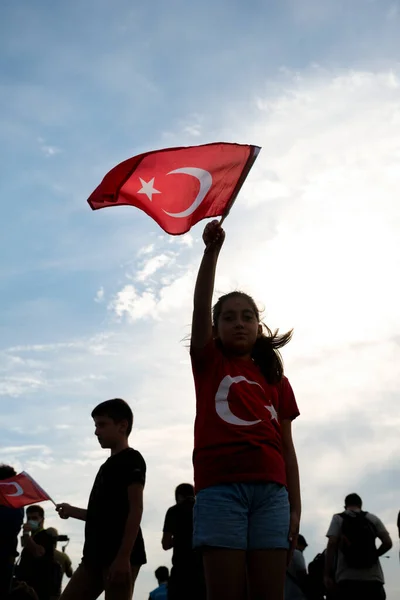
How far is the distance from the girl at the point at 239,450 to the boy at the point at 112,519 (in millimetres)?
1404

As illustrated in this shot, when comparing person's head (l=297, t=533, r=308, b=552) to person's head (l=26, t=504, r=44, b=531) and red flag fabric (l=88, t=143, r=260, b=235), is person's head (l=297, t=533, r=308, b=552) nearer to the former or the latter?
person's head (l=26, t=504, r=44, b=531)

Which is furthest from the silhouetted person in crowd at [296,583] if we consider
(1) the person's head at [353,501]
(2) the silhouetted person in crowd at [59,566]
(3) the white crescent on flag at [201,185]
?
(3) the white crescent on flag at [201,185]

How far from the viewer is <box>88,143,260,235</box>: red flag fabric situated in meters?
5.28

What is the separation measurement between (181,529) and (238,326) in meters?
4.23

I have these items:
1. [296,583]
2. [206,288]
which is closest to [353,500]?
[296,583]

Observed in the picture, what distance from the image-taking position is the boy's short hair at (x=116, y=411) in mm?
5789

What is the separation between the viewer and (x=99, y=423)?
5781 mm

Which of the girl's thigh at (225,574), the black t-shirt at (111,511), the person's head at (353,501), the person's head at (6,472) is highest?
the person's head at (6,472)

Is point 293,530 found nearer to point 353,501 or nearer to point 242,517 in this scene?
point 242,517

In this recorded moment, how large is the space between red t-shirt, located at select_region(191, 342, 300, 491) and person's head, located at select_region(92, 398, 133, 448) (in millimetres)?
1667

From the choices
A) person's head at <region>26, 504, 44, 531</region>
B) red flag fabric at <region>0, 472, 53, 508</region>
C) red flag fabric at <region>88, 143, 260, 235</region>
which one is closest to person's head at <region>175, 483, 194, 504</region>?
red flag fabric at <region>0, 472, 53, 508</region>

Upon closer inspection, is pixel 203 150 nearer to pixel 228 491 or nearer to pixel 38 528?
pixel 228 491

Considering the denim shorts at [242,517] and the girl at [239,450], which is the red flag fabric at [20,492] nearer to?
the girl at [239,450]

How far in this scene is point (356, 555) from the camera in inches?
353
